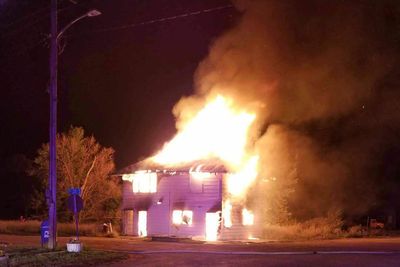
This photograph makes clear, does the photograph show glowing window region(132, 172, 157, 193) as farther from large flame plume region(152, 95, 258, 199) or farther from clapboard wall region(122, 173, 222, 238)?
large flame plume region(152, 95, 258, 199)

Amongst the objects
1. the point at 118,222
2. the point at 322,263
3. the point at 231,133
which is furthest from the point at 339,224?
the point at 322,263

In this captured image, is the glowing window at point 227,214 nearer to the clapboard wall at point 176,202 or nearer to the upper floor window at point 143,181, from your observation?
the clapboard wall at point 176,202

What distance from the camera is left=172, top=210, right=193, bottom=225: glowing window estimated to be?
37688 millimetres

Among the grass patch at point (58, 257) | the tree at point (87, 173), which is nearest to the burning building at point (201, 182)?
the tree at point (87, 173)

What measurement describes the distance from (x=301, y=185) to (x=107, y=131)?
23967 millimetres

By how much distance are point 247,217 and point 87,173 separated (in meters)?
15.2

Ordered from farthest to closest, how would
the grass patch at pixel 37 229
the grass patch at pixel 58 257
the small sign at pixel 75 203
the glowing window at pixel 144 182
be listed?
the grass patch at pixel 37 229, the glowing window at pixel 144 182, the small sign at pixel 75 203, the grass patch at pixel 58 257

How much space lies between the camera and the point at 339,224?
43094 mm

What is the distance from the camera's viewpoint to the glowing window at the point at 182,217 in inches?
1484

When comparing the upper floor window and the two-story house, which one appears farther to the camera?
the upper floor window

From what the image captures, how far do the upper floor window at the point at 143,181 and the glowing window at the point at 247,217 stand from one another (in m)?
5.68

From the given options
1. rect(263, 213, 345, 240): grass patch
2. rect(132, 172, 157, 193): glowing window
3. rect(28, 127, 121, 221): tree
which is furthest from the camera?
rect(28, 127, 121, 221): tree

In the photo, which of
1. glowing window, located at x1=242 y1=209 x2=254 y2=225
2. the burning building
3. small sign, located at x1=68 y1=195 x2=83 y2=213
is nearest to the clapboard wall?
the burning building

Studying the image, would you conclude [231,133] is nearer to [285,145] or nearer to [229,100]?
[229,100]
